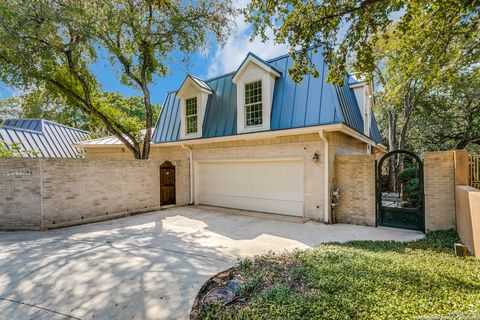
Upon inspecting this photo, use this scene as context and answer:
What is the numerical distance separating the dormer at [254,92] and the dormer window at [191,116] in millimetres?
2711

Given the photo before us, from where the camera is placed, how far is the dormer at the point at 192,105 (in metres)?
10.7

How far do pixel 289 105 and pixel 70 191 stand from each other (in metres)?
8.08

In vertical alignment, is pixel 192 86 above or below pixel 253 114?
above

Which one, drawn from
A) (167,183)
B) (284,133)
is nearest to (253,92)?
(284,133)

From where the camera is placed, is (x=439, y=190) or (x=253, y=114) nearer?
(x=439, y=190)

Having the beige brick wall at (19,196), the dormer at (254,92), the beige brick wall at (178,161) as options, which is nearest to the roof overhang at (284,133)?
the dormer at (254,92)

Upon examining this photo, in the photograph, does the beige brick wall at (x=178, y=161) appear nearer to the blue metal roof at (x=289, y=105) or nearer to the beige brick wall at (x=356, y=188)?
the blue metal roof at (x=289, y=105)

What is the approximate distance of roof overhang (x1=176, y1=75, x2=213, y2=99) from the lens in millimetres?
10609

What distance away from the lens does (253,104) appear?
9.09 m

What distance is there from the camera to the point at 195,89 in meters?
10.9

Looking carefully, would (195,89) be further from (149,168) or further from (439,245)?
(439,245)

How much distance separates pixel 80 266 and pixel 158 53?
31.8 feet

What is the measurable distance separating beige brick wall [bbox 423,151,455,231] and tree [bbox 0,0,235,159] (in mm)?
9260

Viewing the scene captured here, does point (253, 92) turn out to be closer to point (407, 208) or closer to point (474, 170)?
point (407, 208)
